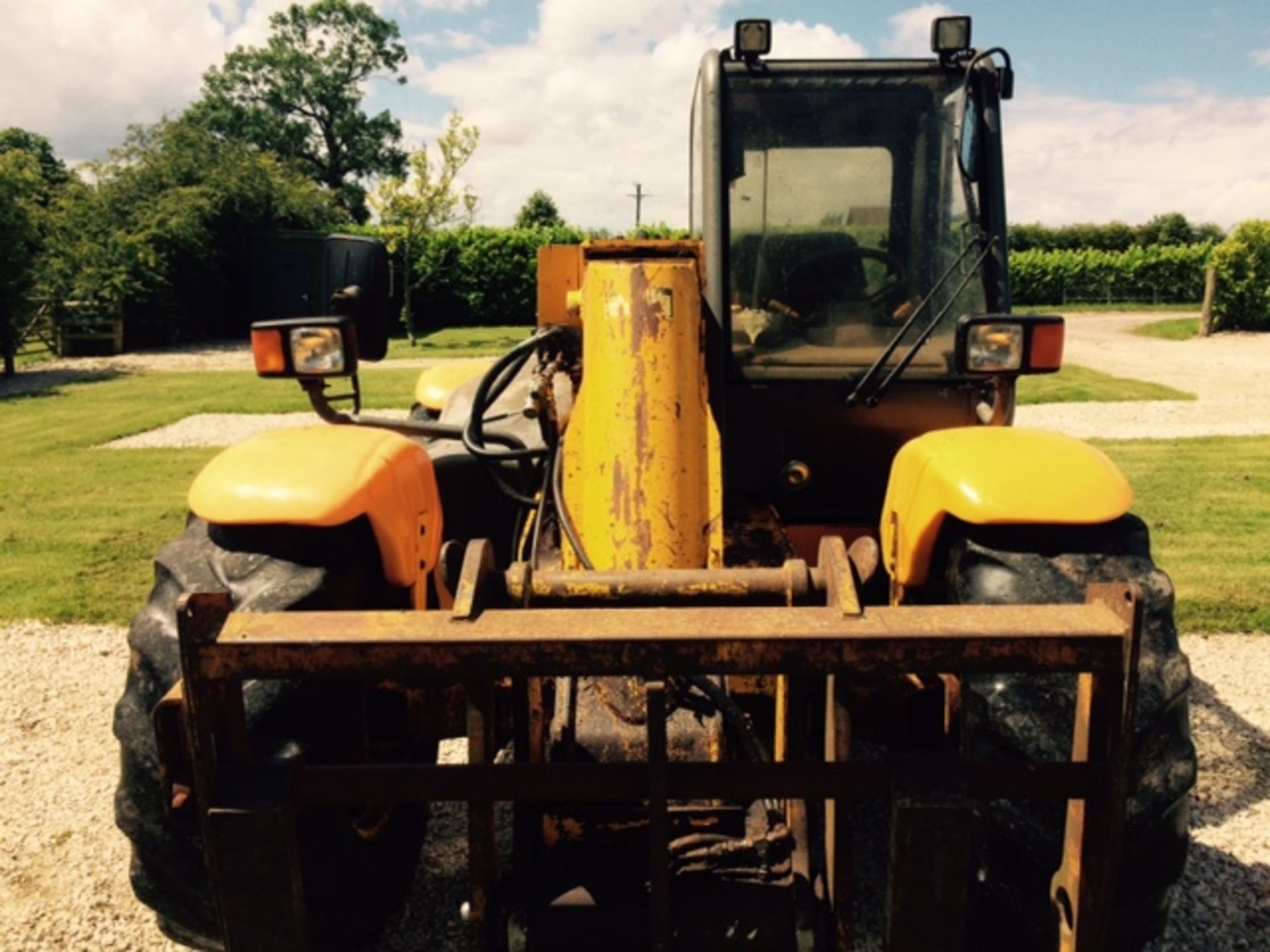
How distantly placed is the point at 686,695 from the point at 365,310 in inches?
56.2

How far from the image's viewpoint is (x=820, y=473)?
11.3 feet

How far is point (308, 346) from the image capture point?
304 centimetres

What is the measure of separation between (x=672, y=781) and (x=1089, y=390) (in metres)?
14.6

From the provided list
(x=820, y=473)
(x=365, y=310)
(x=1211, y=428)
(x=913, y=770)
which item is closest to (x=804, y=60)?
(x=820, y=473)

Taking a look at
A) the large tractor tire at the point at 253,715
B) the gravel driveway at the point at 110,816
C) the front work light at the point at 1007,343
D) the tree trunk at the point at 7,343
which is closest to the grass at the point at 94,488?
the gravel driveway at the point at 110,816

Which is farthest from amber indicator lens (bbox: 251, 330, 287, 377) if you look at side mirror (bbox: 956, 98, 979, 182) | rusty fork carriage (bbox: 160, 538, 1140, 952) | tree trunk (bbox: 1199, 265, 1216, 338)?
tree trunk (bbox: 1199, 265, 1216, 338)

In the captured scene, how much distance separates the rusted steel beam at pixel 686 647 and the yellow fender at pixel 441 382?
12.5 feet

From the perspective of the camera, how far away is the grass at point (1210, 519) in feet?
19.4

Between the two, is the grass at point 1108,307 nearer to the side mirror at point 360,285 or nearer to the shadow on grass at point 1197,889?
the shadow on grass at point 1197,889

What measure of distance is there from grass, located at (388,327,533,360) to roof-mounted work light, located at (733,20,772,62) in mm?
16212

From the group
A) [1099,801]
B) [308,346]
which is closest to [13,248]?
[308,346]

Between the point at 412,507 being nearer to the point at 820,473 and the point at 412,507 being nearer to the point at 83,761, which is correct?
the point at 820,473

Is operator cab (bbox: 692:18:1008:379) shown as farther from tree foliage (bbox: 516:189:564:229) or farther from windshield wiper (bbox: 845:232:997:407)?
tree foliage (bbox: 516:189:564:229)

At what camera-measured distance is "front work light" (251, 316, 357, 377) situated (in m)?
3.01
